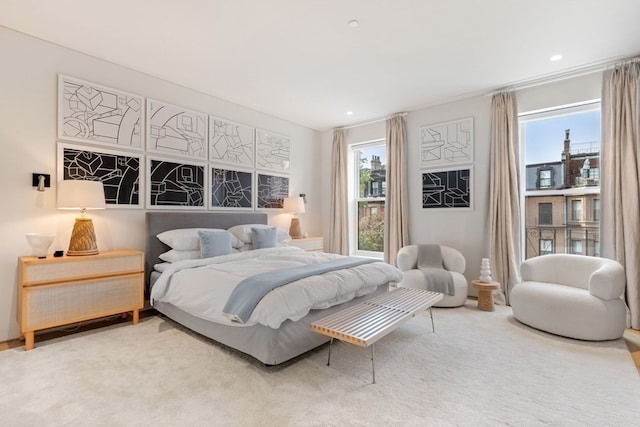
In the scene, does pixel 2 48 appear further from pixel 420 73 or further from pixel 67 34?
pixel 420 73

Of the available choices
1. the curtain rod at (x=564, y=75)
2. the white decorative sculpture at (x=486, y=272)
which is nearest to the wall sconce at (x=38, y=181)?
the white decorative sculpture at (x=486, y=272)

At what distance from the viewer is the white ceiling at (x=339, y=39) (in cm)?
253

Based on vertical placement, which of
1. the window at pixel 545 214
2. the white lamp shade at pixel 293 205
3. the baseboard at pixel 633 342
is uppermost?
the white lamp shade at pixel 293 205

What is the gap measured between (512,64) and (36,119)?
16.3 ft

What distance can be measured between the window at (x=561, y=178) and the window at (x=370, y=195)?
85.4 inches

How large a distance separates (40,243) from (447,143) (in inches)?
196

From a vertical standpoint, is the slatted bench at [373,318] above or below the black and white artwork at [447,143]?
below

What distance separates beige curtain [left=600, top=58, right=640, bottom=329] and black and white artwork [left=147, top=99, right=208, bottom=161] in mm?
4836

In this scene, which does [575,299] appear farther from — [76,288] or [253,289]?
[76,288]

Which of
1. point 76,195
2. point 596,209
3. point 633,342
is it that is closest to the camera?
point 633,342

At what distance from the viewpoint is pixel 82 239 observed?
3014mm

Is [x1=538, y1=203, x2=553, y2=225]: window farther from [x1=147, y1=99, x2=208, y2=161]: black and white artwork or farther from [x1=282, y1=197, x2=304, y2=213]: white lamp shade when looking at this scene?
[x1=147, y1=99, x2=208, y2=161]: black and white artwork

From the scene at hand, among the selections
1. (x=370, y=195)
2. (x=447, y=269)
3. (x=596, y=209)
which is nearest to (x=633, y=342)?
(x=596, y=209)

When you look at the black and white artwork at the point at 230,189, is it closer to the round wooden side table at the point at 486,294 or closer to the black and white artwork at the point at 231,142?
the black and white artwork at the point at 231,142
